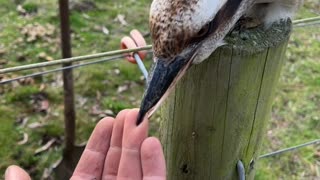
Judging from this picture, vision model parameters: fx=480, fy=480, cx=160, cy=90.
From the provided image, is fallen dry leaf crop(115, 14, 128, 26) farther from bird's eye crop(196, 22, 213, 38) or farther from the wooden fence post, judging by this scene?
bird's eye crop(196, 22, 213, 38)

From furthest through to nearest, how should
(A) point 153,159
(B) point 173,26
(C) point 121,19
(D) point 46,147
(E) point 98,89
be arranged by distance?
(C) point 121,19 → (E) point 98,89 → (D) point 46,147 → (A) point 153,159 → (B) point 173,26

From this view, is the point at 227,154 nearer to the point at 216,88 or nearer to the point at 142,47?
the point at 216,88

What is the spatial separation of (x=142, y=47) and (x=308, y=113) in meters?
1.83

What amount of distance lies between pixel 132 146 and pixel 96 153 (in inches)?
6.1

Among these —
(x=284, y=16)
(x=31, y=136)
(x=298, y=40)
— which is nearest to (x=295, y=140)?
(x=298, y=40)

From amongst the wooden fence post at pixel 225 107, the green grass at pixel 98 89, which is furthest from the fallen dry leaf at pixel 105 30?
the wooden fence post at pixel 225 107

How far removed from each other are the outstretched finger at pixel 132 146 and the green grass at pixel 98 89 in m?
1.31

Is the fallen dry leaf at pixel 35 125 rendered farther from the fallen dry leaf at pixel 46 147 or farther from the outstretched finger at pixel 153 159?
the outstretched finger at pixel 153 159

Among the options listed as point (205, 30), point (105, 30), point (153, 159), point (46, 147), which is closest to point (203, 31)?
point (205, 30)

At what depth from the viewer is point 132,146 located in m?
→ 1.09

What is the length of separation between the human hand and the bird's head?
0.20 feet

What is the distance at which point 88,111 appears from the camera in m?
2.84

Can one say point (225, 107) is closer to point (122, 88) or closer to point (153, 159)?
point (153, 159)

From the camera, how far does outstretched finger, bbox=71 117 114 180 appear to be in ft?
3.89
